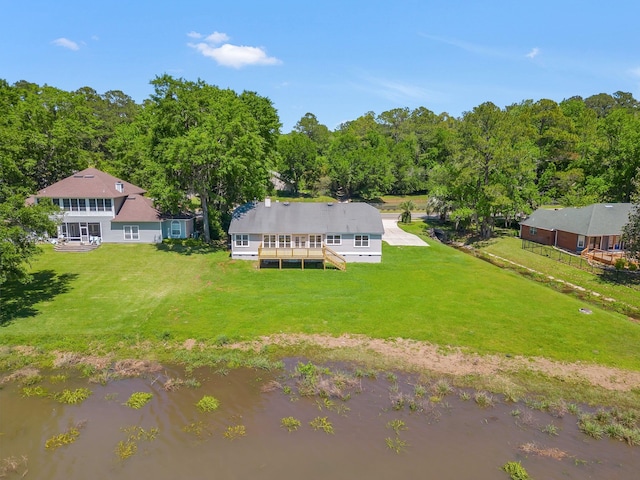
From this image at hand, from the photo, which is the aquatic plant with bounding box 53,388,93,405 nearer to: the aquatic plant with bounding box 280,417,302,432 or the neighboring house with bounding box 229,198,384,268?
the aquatic plant with bounding box 280,417,302,432

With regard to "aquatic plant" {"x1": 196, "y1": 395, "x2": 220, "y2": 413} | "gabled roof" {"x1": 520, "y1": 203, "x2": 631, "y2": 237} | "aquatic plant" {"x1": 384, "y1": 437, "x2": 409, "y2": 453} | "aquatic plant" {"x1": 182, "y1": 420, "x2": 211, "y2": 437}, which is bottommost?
"aquatic plant" {"x1": 384, "y1": 437, "x2": 409, "y2": 453}

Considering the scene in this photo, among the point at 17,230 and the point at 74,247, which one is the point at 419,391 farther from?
the point at 74,247

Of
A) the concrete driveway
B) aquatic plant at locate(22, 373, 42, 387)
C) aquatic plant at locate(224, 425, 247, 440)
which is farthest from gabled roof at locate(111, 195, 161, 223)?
aquatic plant at locate(224, 425, 247, 440)

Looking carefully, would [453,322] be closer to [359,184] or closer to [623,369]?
[623,369]

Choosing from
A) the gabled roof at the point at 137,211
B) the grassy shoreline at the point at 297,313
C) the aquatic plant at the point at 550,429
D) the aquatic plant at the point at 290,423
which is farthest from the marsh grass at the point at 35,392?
the gabled roof at the point at 137,211

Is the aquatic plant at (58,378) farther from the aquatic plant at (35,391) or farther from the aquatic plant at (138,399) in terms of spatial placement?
the aquatic plant at (138,399)

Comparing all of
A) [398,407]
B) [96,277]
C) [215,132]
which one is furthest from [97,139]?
[398,407]

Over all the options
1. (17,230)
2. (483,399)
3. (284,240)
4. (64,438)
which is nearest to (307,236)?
(284,240)
